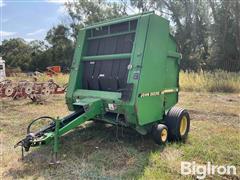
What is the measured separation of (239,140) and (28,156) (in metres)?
3.30

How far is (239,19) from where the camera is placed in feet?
68.3

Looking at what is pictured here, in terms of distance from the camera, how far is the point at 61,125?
4098mm

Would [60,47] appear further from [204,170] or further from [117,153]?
[204,170]

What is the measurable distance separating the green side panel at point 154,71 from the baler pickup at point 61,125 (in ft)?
2.34

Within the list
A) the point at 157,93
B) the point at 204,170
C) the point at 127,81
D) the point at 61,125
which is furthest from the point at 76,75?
the point at 204,170

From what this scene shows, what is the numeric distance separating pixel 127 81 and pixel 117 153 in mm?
1058

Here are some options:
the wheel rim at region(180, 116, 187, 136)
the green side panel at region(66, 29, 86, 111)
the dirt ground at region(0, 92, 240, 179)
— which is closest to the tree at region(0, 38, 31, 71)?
the green side panel at region(66, 29, 86, 111)

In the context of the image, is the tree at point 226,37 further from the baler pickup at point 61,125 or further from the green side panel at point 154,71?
the baler pickup at point 61,125

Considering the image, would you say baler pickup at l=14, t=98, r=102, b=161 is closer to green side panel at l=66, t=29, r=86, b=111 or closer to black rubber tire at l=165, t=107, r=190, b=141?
green side panel at l=66, t=29, r=86, b=111

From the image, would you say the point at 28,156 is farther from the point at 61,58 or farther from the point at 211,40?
the point at 61,58

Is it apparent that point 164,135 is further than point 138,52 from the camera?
Yes

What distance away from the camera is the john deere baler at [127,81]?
13.1 feet

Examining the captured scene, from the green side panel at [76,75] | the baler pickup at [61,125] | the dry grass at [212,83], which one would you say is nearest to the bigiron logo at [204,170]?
the baler pickup at [61,125]

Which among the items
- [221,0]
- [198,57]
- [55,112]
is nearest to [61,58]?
[198,57]
